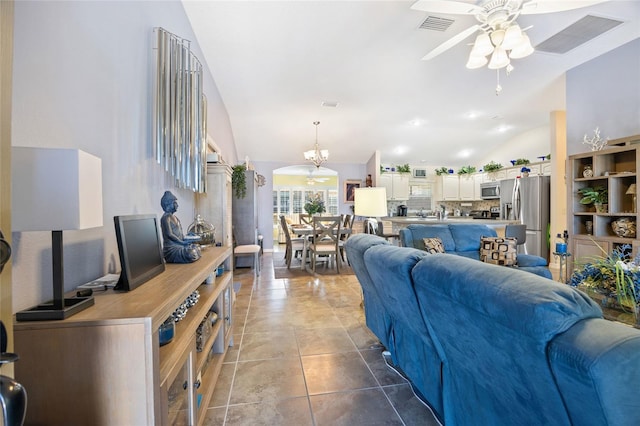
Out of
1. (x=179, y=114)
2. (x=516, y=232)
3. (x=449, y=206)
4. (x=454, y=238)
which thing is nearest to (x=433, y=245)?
(x=454, y=238)

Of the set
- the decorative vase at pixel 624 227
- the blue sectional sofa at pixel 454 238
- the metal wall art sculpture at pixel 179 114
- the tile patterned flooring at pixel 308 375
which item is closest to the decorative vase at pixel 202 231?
the metal wall art sculpture at pixel 179 114

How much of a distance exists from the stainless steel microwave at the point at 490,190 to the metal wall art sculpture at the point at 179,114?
6547 mm

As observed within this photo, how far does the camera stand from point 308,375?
1.94 m

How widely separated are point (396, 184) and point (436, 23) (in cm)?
478

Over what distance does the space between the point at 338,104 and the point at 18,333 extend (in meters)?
4.96

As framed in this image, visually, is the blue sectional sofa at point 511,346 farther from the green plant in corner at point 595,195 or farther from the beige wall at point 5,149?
the green plant in corner at point 595,195

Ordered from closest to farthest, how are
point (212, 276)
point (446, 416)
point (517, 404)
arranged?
point (517, 404) → point (446, 416) → point (212, 276)

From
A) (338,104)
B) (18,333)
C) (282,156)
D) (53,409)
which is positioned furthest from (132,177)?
(282,156)

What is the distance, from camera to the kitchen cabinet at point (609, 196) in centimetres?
319

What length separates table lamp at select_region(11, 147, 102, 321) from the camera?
75 centimetres

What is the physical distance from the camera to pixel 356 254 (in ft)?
6.93

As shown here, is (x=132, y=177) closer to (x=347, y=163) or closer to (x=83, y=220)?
(x=83, y=220)

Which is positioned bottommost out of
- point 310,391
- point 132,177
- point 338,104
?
point 310,391

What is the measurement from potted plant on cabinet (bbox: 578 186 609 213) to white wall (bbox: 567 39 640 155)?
0.67 metres
